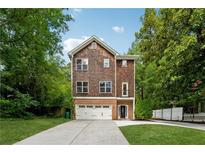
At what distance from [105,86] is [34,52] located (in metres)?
8.51

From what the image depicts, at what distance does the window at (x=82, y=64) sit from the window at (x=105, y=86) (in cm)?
159

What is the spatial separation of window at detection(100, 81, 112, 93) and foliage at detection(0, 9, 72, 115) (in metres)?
2.68

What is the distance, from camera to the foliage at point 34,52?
10.8m

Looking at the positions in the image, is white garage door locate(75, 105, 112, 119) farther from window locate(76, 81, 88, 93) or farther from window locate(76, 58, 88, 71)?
window locate(76, 58, 88, 71)

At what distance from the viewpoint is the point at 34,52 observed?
1291cm

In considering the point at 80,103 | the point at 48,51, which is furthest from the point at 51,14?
the point at 80,103

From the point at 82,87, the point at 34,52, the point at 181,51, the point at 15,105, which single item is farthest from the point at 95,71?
the point at 181,51

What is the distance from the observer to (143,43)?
18.6 metres

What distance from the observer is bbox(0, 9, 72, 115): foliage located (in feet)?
35.3

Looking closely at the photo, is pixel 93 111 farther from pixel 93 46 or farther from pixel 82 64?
pixel 93 46

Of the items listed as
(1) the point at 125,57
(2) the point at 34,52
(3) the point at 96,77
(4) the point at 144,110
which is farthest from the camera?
(1) the point at 125,57

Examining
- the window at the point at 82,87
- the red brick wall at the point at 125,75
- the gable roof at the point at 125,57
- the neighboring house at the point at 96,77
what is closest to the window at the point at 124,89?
the red brick wall at the point at 125,75
